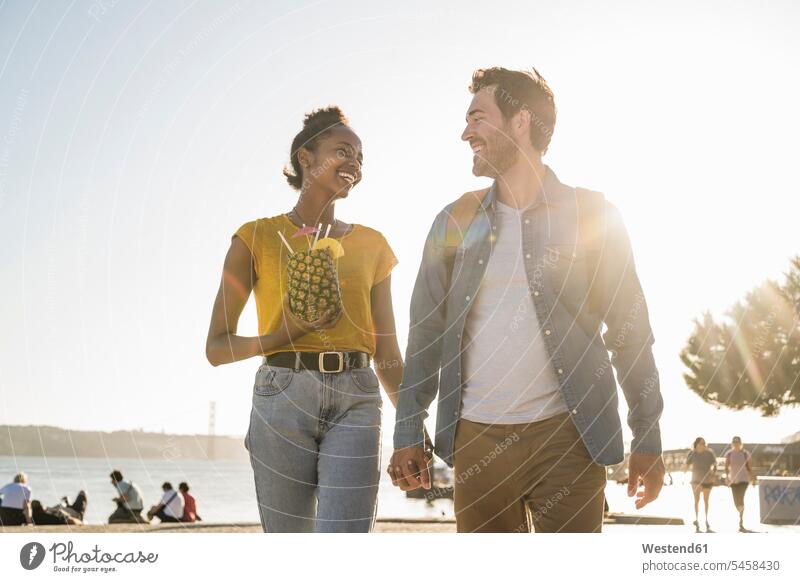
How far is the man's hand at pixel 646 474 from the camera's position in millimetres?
3848

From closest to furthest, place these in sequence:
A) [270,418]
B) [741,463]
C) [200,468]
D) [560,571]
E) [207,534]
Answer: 1. [270,418]
2. [560,571]
3. [207,534]
4. [741,463]
5. [200,468]

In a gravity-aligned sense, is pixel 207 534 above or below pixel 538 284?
below

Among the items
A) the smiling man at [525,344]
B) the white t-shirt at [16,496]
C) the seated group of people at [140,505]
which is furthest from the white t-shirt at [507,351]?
the seated group of people at [140,505]

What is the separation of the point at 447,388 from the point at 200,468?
165696 millimetres

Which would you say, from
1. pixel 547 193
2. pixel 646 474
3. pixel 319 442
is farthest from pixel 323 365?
pixel 646 474

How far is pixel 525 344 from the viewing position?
13.0 feet

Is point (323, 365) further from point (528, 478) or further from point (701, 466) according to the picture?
Result: point (701, 466)

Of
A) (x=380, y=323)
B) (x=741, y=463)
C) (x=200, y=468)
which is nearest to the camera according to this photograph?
(x=380, y=323)

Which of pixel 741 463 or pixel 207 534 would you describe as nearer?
pixel 207 534

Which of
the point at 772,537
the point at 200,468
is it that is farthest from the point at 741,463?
the point at 200,468

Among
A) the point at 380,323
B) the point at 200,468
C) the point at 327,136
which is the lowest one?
the point at 200,468

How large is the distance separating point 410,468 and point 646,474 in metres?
1.08

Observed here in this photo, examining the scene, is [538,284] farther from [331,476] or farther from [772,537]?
[772,537]

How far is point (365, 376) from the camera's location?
13.3 feet
